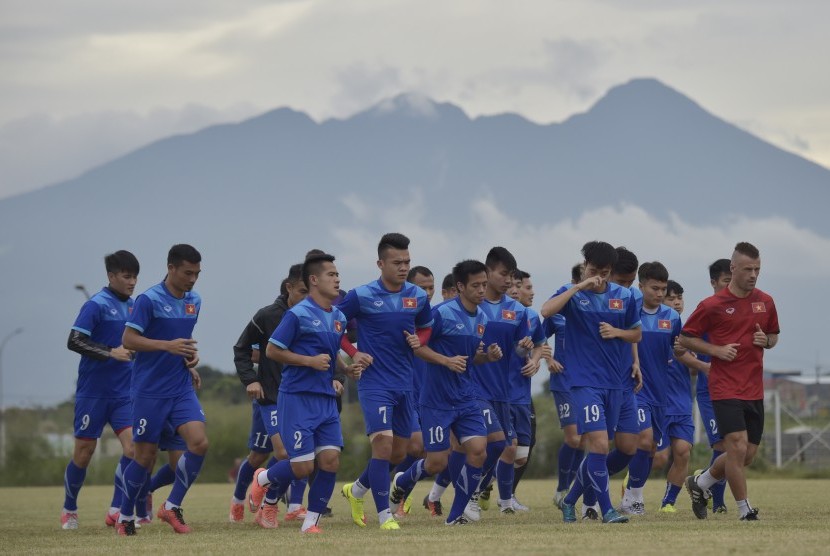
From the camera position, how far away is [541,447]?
35.4 metres

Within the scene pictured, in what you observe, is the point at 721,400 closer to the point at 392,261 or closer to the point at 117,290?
the point at 392,261

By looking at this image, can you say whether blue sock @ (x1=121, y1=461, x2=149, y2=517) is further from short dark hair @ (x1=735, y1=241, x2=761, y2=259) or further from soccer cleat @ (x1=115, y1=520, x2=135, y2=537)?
short dark hair @ (x1=735, y1=241, x2=761, y2=259)

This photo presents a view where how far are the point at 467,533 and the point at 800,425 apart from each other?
25602 millimetres

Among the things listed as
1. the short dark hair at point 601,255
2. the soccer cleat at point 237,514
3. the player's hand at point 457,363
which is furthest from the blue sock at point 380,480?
the soccer cleat at point 237,514

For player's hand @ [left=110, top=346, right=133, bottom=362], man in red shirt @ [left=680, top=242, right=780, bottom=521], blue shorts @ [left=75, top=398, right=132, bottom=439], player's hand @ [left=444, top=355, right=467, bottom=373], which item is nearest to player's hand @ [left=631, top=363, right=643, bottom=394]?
man in red shirt @ [left=680, top=242, right=780, bottom=521]

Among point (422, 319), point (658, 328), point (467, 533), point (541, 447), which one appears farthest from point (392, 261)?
point (541, 447)

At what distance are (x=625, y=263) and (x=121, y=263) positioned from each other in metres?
4.80

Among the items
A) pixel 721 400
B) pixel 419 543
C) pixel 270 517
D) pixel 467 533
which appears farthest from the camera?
pixel 270 517

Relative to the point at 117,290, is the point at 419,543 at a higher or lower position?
lower

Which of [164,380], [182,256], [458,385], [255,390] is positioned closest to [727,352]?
[458,385]

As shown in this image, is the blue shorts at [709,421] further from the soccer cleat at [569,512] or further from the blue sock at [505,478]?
the blue sock at [505,478]

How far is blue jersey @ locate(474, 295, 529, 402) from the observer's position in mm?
14477

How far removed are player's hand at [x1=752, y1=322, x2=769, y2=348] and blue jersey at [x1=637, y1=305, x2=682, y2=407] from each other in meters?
2.39

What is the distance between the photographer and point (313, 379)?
41.7 feet
